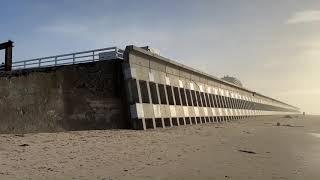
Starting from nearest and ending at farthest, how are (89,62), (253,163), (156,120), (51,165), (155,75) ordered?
1. (51,165)
2. (253,163)
3. (89,62)
4. (156,120)
5. (155,75)

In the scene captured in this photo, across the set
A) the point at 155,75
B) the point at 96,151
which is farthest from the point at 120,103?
the point at 96,151

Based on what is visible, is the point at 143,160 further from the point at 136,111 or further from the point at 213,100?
the point at 213,100

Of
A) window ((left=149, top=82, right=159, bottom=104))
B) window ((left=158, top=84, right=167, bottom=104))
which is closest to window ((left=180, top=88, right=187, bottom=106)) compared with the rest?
window ((left=158, top=84, right=167, bottom=104))

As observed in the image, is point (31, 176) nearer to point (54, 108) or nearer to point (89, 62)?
point (54, 108)

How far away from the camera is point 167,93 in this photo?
3428cm

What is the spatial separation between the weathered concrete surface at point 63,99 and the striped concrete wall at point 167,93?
3.11ft

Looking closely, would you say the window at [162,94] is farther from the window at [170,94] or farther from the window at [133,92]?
the window at [133,92]

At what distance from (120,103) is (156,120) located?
150 inches

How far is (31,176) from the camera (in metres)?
10.5

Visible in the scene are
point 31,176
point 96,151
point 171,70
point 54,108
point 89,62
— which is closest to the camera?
point 31,176

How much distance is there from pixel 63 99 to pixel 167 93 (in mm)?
10932

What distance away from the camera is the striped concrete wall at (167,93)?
26125 millimetres

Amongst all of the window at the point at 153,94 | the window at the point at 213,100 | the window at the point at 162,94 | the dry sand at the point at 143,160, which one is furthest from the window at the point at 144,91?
the window at the point at 213,100

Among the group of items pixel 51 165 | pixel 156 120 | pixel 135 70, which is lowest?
pixel 51 165
